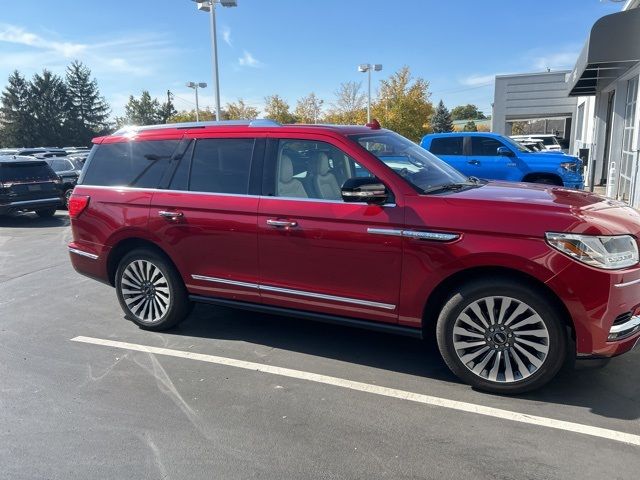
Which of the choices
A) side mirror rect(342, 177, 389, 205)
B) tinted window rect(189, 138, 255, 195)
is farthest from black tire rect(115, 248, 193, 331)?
side mirror rect(342, 177, 389, 205)

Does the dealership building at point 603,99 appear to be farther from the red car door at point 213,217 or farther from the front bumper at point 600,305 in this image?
the red car door at point 213,217

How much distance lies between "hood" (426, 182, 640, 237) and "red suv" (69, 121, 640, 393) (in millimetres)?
13

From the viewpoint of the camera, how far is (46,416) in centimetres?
345

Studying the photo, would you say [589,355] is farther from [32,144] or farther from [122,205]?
[32,144]

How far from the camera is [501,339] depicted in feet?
11.5

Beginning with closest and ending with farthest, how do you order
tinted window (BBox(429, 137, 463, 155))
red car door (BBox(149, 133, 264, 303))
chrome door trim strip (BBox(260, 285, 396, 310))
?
chrome door trim strip (BBox(260, 285, 396, 310)), red car door (BBox(149, 133, 264, 303)), tinted window (BBox(429, 137, 463, 155))

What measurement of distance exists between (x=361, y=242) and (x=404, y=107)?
117 feet

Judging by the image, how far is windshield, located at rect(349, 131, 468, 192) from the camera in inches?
155

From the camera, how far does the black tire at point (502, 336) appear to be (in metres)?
3.33

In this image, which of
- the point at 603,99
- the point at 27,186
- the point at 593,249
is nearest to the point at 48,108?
the point at 27,186

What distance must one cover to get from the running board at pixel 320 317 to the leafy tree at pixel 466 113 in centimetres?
12170

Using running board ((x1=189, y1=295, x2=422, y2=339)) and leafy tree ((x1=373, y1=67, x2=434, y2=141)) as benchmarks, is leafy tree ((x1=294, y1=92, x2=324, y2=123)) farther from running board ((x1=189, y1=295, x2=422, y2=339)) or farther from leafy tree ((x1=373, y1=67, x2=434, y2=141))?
running board ((x1=189, y1=295, x2=422, y2=339))

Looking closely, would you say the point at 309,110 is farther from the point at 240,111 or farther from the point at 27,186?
the point at 27,186

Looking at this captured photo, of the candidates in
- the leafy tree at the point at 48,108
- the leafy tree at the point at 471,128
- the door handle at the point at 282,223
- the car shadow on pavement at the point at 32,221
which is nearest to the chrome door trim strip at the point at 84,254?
the door handle at the point at 282,223
